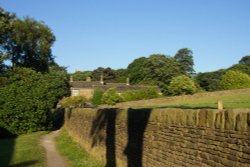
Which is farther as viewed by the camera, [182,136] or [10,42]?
[10,42]

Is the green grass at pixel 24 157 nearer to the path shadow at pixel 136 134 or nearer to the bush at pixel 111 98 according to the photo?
the path shadow at pixel 136 134

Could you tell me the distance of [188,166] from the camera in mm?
7812

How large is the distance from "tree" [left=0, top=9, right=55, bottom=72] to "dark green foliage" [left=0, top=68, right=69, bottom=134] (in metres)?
21.3

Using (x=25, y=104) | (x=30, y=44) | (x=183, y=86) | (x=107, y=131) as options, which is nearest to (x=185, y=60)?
(x=183, y=86)

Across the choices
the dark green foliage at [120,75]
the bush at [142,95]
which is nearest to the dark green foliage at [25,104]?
the bush at [142,95]

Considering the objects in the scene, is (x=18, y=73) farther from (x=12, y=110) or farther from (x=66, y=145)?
(x=66, y=145)

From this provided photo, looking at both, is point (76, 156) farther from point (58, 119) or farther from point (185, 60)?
point (185, 60)

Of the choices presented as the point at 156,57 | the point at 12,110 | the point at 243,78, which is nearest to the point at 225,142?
the point at 12,110

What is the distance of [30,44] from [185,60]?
2642 inches

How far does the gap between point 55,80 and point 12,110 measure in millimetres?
47792

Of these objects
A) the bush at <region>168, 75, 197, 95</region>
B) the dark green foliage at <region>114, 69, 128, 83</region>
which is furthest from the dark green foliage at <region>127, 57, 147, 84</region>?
the bush at <region>168, 75, 197, 95</region>

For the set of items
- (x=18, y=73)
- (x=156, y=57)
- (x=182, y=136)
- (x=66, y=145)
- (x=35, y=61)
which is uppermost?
(x=156, y=57)

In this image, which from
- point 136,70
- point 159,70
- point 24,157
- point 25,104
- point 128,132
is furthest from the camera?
point 136,70

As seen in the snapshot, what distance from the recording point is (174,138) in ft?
28.2
